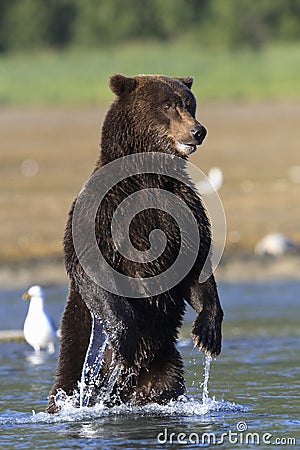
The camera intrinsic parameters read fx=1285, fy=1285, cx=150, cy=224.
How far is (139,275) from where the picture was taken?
5.82 meters

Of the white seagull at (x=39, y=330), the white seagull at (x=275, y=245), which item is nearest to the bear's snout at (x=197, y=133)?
the white seagull at (x=39, y=330)

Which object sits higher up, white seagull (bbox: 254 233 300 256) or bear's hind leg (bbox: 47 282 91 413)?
white seagull (bbox: 254 233 300 256)

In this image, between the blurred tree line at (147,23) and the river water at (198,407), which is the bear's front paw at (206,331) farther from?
the blurred tree line at (147,23)

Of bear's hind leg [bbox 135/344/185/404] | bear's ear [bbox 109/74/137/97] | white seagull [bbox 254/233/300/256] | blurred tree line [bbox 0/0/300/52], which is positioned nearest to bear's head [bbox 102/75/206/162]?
bear's ear [bbox 109/74/137/97]

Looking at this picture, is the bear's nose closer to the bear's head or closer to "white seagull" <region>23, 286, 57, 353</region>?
the bear's head

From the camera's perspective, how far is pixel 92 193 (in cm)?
586

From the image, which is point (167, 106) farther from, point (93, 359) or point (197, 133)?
point (93, 359)

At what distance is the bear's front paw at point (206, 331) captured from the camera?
587cm

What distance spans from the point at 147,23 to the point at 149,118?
30.0 m

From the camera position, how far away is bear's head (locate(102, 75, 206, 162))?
19.4 feet

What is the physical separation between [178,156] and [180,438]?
131 cm

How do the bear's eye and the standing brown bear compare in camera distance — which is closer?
the standing brown bear

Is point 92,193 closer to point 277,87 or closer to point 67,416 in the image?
point 67,416

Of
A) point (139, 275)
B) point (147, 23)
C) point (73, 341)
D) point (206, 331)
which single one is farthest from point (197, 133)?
point (147, 23)
